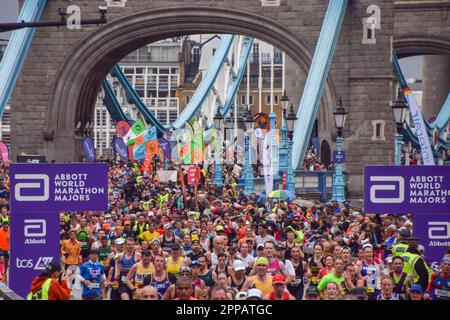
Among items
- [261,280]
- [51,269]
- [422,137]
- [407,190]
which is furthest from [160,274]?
[422,137]

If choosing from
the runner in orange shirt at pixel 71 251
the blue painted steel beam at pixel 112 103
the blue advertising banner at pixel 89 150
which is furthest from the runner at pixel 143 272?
the blue painted steel beam at pixel 112 103

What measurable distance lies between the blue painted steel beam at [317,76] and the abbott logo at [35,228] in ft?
84.4

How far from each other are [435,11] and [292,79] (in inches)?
556

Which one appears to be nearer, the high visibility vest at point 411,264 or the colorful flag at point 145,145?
the high visibility vest at point 411,264

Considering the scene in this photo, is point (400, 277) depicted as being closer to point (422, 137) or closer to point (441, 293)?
point (441, 293)

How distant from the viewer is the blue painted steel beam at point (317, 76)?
4222 centimetres

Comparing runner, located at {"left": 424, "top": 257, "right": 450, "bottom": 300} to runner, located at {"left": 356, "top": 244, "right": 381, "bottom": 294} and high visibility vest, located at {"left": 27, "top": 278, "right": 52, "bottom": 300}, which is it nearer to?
runner, located at {"left": 356, "top": 244, "right": 381, "bottom": 294}

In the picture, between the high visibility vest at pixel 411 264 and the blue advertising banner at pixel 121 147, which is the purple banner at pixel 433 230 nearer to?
the high visibility vest at pixel 411 264

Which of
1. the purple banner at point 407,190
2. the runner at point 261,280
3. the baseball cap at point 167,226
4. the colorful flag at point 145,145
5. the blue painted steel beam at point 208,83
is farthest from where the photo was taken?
the blue painted steel beam at point 208,83

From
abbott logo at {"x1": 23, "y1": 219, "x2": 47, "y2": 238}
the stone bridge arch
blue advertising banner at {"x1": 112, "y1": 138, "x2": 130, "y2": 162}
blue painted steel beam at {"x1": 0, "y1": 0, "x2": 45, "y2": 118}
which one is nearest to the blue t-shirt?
abbott logo at {"x1": 23, "y1": 219, "x2": 47, "y2": 238}

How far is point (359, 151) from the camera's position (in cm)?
4472

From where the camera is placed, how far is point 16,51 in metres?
43.9

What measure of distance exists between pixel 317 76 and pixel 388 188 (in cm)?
2630
